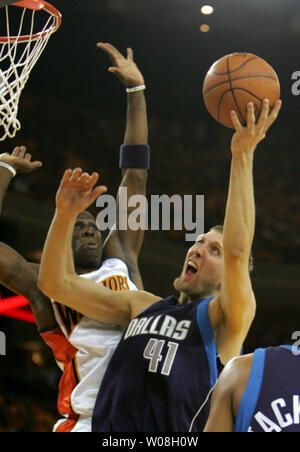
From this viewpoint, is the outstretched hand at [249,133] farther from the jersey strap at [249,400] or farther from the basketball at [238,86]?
the jersey strap at [249,400]

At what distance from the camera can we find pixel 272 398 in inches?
45.5

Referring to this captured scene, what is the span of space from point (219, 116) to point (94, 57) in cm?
730

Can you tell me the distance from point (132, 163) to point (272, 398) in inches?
90.2

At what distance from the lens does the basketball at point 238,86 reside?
93.2 inches

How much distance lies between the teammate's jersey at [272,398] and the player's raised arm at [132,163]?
2003 millimetres

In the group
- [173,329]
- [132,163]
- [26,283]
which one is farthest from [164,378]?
[132,163]

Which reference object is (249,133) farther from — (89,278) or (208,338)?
(89,278)

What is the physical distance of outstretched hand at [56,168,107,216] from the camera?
2287mm

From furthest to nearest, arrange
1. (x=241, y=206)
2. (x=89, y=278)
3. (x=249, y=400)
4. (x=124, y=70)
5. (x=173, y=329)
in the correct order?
(x=124, y=70) → (x=89, y=278) → (x=173, y=329) → (x=241, y=206) → (x=249, y=400)

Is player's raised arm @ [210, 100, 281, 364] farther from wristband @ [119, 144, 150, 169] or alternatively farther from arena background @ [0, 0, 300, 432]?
arena background @ [0, 0, 300, 432]

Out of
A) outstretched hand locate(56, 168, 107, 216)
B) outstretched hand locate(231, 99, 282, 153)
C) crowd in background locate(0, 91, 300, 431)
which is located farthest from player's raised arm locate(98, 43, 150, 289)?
crowd in background locate(0, 91, 300, 431)

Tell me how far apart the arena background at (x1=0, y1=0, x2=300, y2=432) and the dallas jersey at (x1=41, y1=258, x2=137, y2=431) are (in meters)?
5.16

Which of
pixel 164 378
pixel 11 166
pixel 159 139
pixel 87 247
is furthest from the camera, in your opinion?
pixel 159 139

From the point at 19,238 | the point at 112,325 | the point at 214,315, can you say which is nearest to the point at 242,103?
the point at 214,315
